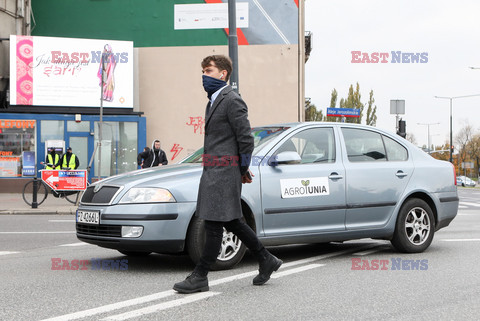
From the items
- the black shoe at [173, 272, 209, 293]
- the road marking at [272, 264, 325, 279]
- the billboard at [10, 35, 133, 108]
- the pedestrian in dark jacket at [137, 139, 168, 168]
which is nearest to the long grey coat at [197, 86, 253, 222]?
the black shoe at [173, 272, 209, 293]

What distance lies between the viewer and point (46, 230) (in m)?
10.9

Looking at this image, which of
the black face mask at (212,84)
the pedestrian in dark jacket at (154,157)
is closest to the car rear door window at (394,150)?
the black face mask at (212,84)

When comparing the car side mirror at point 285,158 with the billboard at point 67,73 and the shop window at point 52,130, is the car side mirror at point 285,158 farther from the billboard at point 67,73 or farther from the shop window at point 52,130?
the shop window at point 52,130

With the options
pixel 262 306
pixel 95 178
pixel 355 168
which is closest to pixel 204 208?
pixel 262 306

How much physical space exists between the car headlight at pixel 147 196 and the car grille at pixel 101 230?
0.27 m

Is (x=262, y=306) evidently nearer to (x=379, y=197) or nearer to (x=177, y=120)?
(x=379, y=197)

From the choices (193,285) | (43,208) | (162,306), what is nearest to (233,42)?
(43,208)

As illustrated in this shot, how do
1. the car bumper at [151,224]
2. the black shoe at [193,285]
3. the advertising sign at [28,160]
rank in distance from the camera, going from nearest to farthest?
→ 1. the black shoe at [193,285]
2. the car bumper at [151,224]
3. the advertising sign at [28,160]

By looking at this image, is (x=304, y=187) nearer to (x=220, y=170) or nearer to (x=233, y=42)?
(x=220, y=170)

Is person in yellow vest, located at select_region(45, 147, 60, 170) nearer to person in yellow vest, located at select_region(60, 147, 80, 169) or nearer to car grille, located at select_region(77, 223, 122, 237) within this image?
person in yellow vest, located at select_region(60, 147, 80, 169)

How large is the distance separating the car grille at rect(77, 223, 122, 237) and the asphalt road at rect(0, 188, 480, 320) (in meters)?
0.39

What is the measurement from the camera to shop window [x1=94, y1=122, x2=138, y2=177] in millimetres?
24344

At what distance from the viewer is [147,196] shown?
611cm

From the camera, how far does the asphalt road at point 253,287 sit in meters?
4.56
